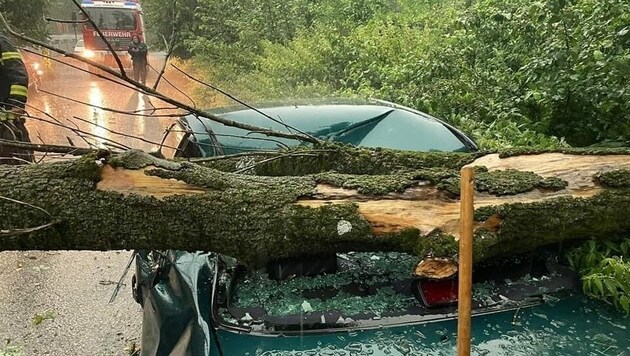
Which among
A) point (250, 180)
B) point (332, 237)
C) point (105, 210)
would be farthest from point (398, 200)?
point (105, 210)

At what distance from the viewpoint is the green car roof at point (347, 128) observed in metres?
3.93

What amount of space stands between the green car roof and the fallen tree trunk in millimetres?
1429

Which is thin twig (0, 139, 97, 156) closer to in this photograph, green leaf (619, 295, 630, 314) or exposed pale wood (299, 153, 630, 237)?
exposed pale wood (299, 153, 630, 237)

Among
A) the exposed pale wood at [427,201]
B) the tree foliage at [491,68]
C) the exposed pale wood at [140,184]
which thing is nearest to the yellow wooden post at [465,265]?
the exposed pale wood at [427,201]

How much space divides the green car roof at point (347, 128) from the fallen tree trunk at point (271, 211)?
143 cm

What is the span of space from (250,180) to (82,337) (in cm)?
256

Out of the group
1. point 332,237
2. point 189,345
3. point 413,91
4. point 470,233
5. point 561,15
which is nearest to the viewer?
point 470,233

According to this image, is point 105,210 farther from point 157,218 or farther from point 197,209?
point 197,209

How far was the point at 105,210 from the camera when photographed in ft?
7.47

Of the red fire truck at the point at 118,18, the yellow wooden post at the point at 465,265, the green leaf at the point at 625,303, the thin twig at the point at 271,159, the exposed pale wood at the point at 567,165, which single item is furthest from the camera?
the red fire truck at the point at 118,18

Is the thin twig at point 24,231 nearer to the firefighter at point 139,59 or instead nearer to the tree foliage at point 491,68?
the tree foliage at point 491,68

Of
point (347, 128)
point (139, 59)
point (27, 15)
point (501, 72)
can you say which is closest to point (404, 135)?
point (347, 128)

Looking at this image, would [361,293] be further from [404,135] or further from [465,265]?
[404,135]

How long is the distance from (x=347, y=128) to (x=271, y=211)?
73.5 inches
